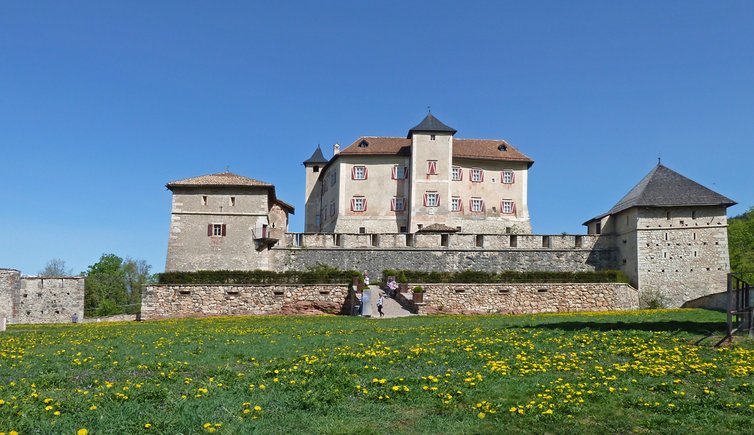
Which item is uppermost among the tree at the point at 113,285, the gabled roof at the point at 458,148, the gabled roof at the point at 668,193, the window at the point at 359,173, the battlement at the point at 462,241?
the gabled roof at the point at 458,148

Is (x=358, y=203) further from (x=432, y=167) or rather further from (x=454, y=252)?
(x=454, y=252)

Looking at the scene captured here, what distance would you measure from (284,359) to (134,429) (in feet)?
18.2

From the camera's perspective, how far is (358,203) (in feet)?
178

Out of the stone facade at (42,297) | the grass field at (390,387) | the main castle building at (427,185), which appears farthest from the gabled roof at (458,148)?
the grass field at (390,387)

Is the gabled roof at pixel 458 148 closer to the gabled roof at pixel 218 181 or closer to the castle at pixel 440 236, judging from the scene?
the castle at pixel 440 236

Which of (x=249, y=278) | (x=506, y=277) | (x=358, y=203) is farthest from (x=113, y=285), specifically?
(x=506, y=277)

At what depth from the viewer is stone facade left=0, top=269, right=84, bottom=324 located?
43.2 meters

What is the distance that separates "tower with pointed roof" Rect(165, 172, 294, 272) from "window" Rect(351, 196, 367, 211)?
13.7 metres

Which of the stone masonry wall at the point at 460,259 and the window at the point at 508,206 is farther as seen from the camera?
the window at the point at 508,206

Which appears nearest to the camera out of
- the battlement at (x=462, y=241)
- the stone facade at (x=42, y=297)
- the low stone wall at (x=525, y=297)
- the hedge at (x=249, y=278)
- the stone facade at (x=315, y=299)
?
the low stone wall at (x=525, y=297)

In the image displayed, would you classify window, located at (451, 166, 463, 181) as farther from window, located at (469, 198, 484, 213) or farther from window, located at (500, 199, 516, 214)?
window, located at (500, 199, 516, 214)

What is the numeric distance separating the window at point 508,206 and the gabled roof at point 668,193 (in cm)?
1197

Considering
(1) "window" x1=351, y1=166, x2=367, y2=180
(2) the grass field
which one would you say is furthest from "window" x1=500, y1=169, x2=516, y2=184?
(2) the grass field

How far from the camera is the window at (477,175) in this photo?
55062mm
